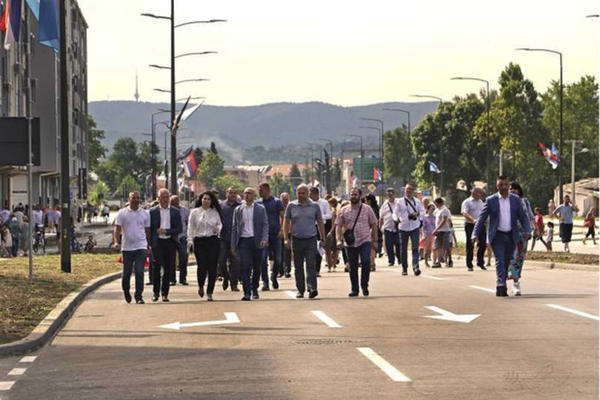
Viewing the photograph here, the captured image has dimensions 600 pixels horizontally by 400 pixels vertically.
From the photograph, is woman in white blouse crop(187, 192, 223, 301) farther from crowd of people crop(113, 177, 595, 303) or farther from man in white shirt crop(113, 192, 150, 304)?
man in white shirt crop(113, 192, 150, 304)

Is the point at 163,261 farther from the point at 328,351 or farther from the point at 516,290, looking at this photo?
the point at 328,351

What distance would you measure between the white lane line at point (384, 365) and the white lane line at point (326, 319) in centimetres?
272

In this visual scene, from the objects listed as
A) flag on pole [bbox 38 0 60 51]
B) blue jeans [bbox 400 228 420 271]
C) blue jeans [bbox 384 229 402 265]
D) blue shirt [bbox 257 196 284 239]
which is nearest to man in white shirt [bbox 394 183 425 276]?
blue jeans [bbox 400 228 420 271]

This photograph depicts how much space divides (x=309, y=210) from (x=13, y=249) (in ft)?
81.0

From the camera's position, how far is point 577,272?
30.0 metres

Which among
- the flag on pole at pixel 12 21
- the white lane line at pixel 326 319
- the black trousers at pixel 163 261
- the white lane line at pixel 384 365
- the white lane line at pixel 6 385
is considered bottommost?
the white lane line at pixel 326 319

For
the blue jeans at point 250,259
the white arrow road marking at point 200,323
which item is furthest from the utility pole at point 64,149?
the white arrow road marking at point 200,323

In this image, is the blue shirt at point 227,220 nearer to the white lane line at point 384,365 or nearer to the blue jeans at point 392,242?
the blue jeans at point 392,242

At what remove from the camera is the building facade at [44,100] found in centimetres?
7212

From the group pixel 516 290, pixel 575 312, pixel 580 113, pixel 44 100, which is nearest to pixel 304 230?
pixel 516 290

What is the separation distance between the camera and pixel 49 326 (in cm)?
1688

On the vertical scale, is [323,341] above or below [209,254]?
below

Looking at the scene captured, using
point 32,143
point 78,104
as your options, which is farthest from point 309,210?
point 78,104

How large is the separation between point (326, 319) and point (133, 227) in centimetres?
527
